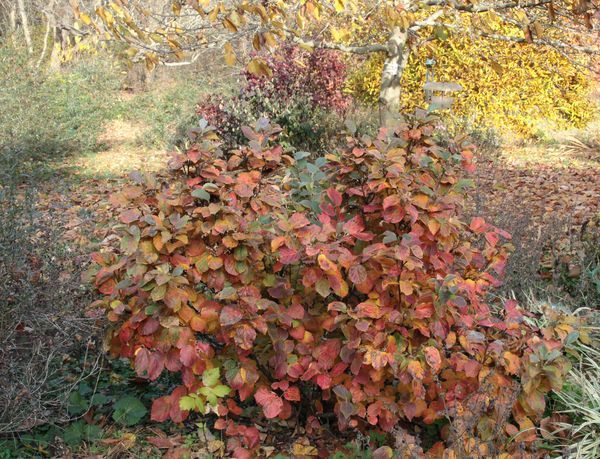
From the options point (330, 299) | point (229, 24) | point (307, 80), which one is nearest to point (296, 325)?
point (330, 299)

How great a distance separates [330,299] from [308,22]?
13.6 feet

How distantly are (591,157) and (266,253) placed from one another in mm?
7395

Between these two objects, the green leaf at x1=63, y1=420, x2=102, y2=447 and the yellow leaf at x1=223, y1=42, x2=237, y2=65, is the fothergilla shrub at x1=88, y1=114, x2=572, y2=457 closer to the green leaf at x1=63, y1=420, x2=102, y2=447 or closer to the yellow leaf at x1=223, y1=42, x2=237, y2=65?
the green leaf at x1=63, y1=420, x2=102, y2=447

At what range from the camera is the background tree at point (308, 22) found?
3.68 meters

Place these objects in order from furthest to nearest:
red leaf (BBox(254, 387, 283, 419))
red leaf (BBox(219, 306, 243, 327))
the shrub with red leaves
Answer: the shrub with red leaves
red leaf (BBox(254, 387, 283, 419))
red leaf (BBox(219, 306, 243, 327))

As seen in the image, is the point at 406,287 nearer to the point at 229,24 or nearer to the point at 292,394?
the point at 292,394

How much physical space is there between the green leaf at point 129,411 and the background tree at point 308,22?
1.85m

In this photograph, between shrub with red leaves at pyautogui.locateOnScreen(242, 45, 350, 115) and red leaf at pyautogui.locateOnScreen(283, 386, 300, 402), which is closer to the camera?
red leaf at pyautogui.locateOnScreen(283, 386, 300, 402)

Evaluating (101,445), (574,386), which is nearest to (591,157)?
(574,386)

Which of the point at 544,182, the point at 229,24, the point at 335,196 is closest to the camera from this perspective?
the point at 335,196

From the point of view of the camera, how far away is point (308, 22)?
6.22m

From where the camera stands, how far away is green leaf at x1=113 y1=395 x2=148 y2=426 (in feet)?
9.19

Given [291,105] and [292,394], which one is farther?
[291,105]

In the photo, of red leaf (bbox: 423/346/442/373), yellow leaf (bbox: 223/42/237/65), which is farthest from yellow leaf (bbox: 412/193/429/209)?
yellow leaf (bbox: 223/42/237/65)
